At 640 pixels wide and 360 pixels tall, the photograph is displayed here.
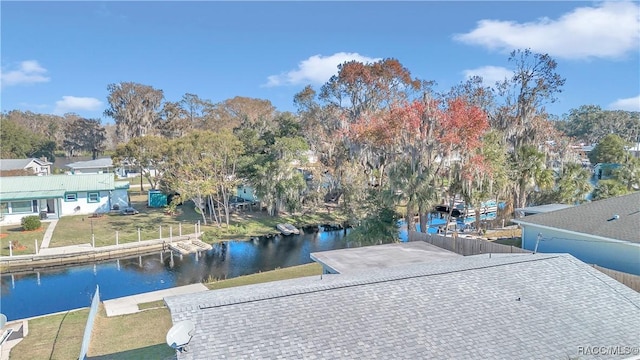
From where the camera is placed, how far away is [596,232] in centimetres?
1586

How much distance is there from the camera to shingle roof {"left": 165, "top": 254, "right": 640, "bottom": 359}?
7102 mm

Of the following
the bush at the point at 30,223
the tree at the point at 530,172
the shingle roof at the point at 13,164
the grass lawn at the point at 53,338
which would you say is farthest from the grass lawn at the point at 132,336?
the shingle roof at the point at 13,164

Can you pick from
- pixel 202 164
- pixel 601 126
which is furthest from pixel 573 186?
pixel 601 126

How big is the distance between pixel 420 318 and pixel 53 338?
11335 mm

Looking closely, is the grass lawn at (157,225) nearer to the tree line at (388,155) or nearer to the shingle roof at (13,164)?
the tree line at (388,155)

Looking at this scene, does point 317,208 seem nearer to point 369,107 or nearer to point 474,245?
point 369,107

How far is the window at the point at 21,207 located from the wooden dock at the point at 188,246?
1441cm

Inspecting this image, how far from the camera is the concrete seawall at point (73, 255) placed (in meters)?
24.1

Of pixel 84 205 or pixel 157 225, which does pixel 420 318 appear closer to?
pixel 157 225

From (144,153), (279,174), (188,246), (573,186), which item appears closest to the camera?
(188,246)

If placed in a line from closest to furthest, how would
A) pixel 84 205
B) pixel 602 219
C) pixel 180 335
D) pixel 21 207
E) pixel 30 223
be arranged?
pixel 180 335 → pixel 602 219 → pixel 30 223 → pixel 21 207 → pixel 84 205

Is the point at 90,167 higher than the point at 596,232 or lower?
higher

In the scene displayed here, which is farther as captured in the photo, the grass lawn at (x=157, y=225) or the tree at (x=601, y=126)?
the tree at (x=601, y=126)

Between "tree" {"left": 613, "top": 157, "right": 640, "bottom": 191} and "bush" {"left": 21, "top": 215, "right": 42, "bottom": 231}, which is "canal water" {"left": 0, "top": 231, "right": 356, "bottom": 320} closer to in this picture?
"bush" {"left": 21, "top": 215, "right": 42, "bottom": 231}
